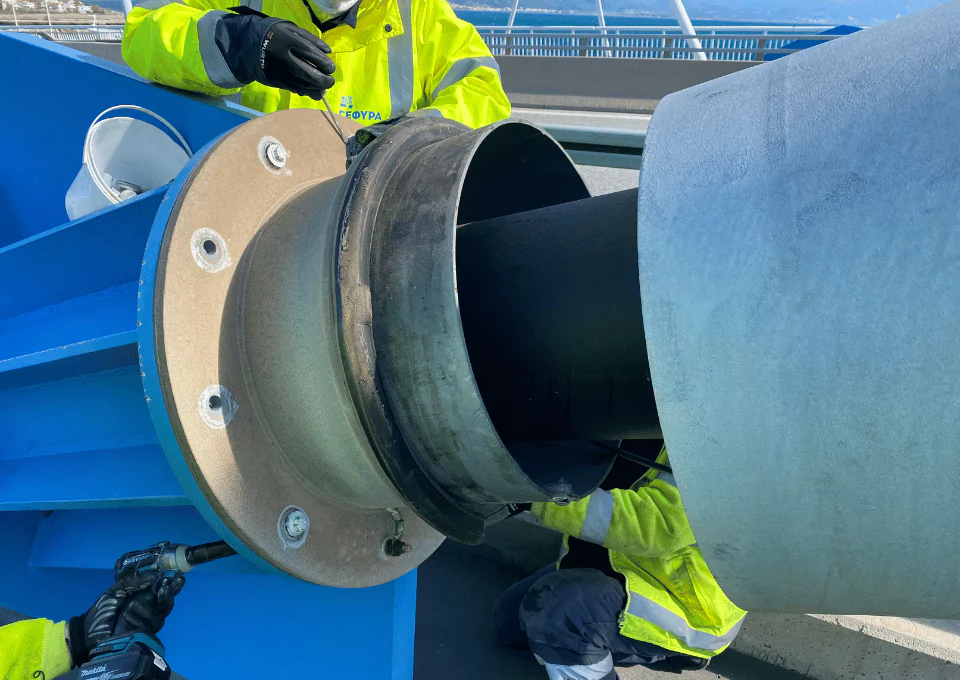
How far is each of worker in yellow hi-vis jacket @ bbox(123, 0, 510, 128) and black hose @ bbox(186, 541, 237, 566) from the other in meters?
1.09

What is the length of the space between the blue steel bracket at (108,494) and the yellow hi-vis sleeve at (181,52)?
1.95ft

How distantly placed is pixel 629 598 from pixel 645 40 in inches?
241

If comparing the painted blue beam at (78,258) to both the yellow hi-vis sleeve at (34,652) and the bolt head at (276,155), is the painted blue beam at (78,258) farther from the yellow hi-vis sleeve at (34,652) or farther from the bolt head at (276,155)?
the yellow hi-vis sleeve at (34,652)

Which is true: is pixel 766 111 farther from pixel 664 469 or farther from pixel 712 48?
pixel 712 48

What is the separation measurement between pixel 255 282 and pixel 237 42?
0.94 metres

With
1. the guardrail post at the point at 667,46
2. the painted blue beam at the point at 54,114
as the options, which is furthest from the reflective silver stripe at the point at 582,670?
the guardrail post at the point at 667,46

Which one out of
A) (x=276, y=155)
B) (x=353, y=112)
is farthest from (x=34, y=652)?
(x=353, y=112)

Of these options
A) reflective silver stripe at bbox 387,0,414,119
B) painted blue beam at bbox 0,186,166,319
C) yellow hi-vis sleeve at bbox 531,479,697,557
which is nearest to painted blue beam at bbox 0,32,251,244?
painted blue beam at bbox 0,186,166,319

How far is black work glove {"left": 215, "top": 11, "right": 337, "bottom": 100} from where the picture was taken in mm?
1633

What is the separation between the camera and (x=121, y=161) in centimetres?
168

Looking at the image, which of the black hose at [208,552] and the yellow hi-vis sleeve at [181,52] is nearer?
the black hose at [208,552]

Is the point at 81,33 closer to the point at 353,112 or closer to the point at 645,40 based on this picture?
the point at 645,40

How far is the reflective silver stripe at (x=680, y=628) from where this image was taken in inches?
81.9

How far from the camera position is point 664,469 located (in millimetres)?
1125
